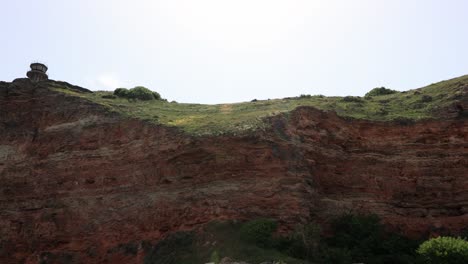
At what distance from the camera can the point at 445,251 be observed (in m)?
18.6

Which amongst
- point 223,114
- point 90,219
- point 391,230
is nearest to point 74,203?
point 90,219

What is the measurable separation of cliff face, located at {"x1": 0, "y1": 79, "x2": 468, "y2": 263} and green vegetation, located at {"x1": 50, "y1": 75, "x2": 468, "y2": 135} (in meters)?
0.92

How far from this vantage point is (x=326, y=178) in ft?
87.2

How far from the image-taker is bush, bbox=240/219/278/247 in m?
21.0

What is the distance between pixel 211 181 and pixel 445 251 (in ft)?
37.1

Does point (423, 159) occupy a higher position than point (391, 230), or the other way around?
point (423, 159)

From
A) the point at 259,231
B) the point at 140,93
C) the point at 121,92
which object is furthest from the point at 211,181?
the point at 121,92

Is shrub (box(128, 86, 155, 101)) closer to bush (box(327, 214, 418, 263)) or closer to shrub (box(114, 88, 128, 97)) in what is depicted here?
shrub (box(114, 88, 128, 97))

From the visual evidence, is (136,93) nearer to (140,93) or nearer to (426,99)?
(140,93)

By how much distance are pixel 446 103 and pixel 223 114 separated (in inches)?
521

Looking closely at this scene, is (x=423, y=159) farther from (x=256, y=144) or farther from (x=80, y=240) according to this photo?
(x=80, y=240)

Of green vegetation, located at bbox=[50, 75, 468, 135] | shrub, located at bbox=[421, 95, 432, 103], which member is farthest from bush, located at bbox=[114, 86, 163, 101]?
shrub, located at bbox=[421, 95, 432, 103]

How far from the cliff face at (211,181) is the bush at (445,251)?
215 inches

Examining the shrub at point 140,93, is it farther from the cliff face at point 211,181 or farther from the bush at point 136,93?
the cliff face at point 211,181
